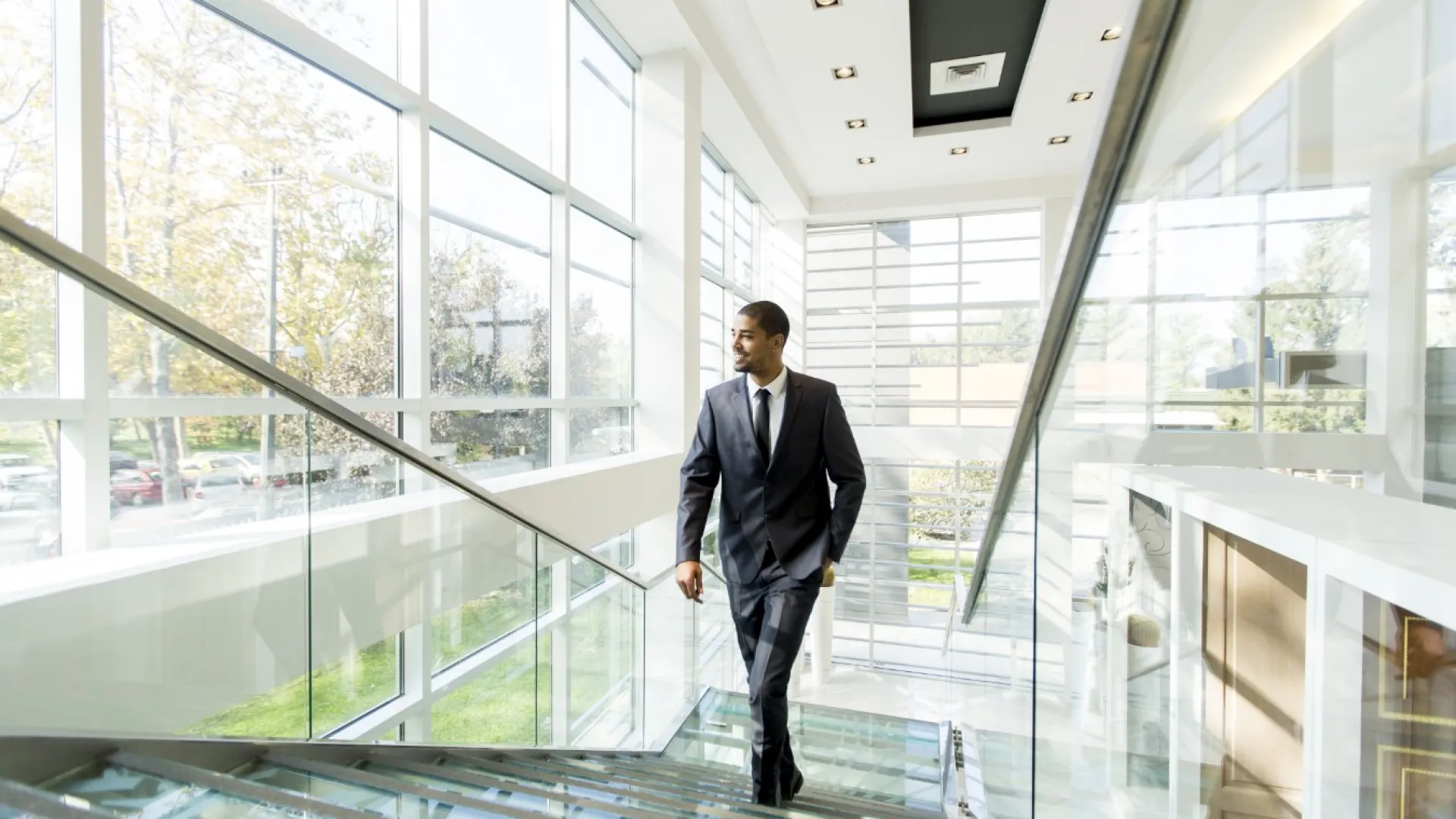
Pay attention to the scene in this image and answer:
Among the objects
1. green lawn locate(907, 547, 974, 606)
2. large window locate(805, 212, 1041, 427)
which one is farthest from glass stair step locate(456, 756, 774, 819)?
green lawn locate(907, 547, 974, 606)

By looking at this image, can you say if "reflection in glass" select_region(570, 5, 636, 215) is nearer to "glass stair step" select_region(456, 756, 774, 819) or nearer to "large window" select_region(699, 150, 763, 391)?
"large window" select_region(699, 150, 763, 391)

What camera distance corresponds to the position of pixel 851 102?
720 centimetres

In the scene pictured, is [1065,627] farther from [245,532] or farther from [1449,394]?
[245,532]

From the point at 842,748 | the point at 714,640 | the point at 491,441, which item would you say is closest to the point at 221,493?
the point at 491,441

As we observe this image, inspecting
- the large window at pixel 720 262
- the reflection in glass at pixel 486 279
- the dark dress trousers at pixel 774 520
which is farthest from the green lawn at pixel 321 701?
the large window at pixel 720 262

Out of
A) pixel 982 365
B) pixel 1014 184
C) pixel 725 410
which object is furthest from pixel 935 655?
pixel 725 410

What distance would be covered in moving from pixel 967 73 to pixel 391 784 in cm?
751

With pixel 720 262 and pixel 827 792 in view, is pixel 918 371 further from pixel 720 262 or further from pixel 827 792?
pixel 827 792

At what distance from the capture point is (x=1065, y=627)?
181 centimetres

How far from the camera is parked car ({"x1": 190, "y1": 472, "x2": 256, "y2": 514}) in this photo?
1636 mm

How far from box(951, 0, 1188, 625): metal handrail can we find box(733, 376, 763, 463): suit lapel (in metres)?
0.84

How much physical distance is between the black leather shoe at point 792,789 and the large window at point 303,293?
962mm

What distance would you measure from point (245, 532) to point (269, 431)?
25cm

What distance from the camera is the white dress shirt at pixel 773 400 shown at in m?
2.51
